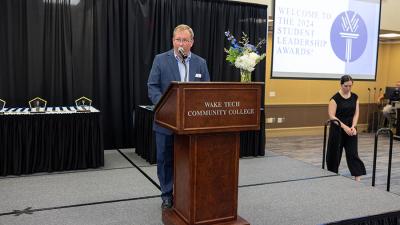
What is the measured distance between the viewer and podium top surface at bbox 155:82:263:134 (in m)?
2.13

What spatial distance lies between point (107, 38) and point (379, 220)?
4.33 meters

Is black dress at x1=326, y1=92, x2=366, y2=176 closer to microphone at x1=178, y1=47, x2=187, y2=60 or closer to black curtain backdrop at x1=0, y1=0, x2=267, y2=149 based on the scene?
black curtain backdrop at x1=0, y1=0, x2=267, y2=149

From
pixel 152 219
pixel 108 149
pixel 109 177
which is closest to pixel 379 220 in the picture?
pixel 152 219

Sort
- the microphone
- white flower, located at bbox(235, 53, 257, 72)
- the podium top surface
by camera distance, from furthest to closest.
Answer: the microphone → white flower, located at bbox(235, 53, 257, 72) → the podium top surface

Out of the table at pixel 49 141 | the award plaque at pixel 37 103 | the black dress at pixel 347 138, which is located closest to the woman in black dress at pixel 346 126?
the black dress at pixel 347 138

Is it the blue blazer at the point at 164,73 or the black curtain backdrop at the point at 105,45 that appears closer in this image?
the blue blazer at the point at 164,73

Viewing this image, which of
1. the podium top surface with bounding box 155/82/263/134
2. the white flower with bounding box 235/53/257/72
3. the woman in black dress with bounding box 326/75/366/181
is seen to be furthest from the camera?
the woman in black dress with bounding box 326/75/366/181

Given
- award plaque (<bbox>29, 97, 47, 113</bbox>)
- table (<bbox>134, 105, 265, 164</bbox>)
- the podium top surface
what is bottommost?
table (<bbox>134, 105, 265, 164</bbox>)

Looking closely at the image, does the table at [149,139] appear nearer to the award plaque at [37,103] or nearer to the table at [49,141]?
the table at [49,141]

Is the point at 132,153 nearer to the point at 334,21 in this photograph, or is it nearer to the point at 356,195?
the point at 356,195

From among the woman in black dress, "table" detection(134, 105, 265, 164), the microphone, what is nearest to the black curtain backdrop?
"table" detection(134, 105, 265, 164)

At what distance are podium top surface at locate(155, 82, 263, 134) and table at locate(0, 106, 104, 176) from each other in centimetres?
232

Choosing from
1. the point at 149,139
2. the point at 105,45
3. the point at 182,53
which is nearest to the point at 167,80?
the point at 182,53

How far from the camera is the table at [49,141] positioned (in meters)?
4.12
